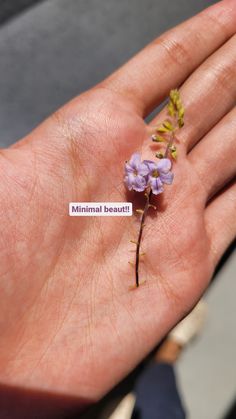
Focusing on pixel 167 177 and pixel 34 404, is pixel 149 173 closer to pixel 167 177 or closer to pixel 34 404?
pixel 167 177

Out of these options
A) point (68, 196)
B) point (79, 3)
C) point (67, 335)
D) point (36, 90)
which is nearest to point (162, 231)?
point (68, 196)

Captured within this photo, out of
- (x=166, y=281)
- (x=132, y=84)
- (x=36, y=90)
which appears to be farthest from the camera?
(x=36, y=90)

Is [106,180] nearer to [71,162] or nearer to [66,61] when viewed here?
[71,162]

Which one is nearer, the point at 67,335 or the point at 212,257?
the point at 67,335

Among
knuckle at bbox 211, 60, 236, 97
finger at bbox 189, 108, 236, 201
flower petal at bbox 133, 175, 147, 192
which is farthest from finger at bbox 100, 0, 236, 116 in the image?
flower petal at bbox 133, 175, 147, 192

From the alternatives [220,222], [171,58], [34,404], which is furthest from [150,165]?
[34,404]

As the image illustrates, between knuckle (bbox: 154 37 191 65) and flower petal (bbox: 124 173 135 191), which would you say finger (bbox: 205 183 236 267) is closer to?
flower petal (bbox: 124 173 135 191)

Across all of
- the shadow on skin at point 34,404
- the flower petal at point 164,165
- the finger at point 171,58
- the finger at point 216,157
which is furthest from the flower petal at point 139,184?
the shadow on skin at point 34,404
